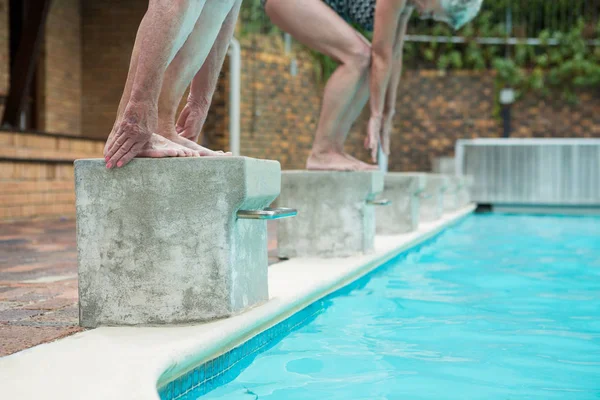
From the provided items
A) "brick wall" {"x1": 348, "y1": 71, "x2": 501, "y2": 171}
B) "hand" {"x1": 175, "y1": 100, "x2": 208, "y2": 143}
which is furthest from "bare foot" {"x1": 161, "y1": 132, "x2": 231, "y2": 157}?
"brick wall" {"x1": 348, "y1": 71, "x2": 501, "y2": 171}

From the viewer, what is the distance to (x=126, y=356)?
1865 millimetres

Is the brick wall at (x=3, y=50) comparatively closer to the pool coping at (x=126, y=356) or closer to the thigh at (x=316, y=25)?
the thigh at (x=316, y=25)

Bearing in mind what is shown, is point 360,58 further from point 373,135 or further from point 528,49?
point 528,49

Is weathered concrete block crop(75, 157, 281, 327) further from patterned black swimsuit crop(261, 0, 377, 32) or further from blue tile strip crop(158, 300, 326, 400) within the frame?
patterned black swimsuit crop(261, 0, 377, 32)

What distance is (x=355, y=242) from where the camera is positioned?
4.27 meters

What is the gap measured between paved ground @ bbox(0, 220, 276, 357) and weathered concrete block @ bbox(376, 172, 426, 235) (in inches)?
37.1

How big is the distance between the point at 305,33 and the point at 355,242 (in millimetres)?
1147

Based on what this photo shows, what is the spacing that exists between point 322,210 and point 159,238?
197 centimetres

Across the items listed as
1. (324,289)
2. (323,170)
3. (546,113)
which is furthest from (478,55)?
(324,289)

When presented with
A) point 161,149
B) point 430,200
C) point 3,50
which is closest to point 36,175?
point 3,50

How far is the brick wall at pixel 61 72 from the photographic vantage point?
11000 millimetres

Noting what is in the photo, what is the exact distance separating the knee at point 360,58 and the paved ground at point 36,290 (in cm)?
112

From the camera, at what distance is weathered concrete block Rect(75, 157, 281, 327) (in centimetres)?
226

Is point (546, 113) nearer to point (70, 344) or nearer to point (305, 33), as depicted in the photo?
point (305, 33)
